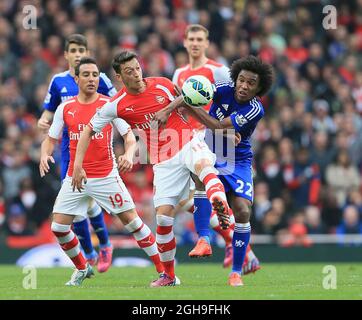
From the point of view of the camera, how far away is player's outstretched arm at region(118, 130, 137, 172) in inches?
447

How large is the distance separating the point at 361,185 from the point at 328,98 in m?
2.59

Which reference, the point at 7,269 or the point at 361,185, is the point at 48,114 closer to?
the point at 7,269

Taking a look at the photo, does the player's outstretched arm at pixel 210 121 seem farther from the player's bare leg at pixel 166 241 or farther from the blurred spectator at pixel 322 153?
the blurred spectator at pixel 322 153

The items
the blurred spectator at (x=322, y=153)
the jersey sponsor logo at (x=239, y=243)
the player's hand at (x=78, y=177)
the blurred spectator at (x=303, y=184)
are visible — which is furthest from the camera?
the blurred spectator at (x=322, y=153)

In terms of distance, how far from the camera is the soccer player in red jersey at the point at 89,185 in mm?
12242

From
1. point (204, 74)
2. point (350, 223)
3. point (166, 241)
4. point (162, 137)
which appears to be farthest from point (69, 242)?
point (350, 223)

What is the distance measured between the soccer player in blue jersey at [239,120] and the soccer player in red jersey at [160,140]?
1.05 feet

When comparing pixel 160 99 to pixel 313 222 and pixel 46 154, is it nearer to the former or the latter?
pixel 46 154

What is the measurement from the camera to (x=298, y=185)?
779 inches

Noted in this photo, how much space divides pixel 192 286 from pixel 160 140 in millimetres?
1675

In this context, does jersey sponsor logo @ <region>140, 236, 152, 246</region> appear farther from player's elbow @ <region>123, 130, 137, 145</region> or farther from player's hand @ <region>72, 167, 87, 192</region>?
player's elbow @ <region>123, 130, 137, 145</region>

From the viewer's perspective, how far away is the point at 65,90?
45.7 ft

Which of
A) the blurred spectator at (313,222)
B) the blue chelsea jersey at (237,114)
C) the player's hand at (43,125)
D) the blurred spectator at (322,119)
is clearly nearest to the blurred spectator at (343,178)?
the blurred spectator at (313,222)
